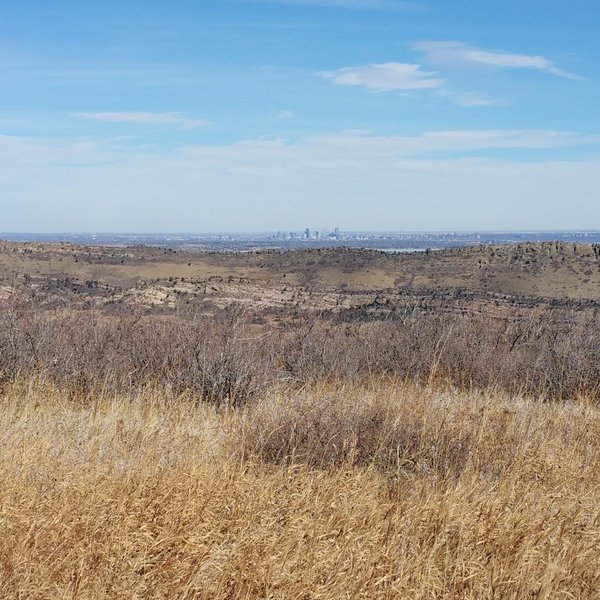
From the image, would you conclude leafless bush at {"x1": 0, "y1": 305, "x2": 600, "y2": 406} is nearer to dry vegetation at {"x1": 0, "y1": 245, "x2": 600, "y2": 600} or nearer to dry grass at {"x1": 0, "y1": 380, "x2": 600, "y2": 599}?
dry vegetation at {"x1": 0, "y1": 245, "x2": 600, "y2": 600}

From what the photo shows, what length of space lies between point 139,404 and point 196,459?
2.14 meters

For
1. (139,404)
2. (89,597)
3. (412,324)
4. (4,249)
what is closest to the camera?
(89,597)

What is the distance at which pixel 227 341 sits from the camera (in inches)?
352

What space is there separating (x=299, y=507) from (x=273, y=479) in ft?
1.50

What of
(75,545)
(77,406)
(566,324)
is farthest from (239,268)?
(75,545)

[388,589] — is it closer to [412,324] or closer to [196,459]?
[196,459]

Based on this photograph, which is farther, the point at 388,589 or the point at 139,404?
the point at 139,404

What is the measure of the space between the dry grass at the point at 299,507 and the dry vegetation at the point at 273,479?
0.05ft

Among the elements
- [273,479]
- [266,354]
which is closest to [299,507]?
[273,479]

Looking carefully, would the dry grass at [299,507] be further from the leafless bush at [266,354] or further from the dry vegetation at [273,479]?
the leafless bush at [266,354]

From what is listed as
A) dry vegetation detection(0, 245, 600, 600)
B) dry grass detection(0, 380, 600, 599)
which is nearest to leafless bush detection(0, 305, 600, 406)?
dry vegetation detection(0, 245, 600, 600)

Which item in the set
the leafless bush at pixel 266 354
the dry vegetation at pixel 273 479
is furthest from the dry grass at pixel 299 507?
the leafless bush at pixel 266 354

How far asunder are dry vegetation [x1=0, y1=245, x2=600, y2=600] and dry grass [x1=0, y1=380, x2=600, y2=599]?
0.01 meters

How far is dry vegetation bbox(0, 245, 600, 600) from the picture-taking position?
11.1ft
